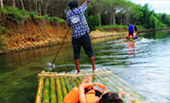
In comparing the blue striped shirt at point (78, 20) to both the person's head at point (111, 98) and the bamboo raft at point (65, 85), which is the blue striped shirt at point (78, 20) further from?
the person's head at point (111, 98)

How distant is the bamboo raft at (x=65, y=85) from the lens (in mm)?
2762

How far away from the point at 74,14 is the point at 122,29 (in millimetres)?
46891

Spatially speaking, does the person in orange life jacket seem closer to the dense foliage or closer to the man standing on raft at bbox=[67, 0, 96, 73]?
the man standing on raft at bbox=[67, 0, 96, 73]

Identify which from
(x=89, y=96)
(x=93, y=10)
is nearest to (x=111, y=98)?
(x=89, y=96)

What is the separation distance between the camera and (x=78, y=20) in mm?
4102

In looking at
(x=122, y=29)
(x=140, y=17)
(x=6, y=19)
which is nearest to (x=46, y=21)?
(x=6, y=19)

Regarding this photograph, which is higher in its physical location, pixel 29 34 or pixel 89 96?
pixel 29 34

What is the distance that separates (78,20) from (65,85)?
1.65m

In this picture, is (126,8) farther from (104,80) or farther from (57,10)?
(104,80)

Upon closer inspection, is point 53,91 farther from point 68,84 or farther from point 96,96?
point 96,96

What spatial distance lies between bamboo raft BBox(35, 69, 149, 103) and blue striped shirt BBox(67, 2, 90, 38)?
3.55 ft

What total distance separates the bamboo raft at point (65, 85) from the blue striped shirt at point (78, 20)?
3.55ft

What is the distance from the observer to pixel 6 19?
1700cm

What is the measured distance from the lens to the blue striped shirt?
4.08 metres
